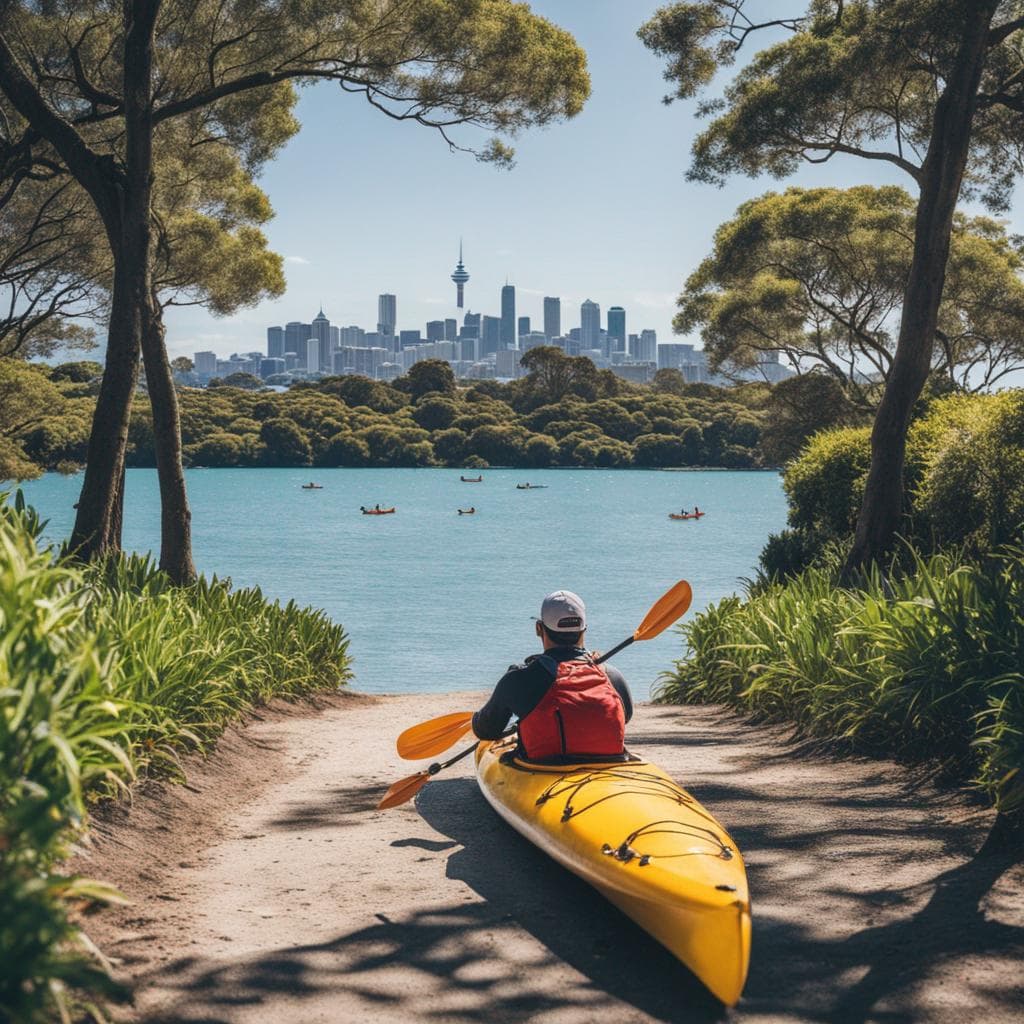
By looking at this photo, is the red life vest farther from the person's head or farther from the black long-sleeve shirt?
the person's head

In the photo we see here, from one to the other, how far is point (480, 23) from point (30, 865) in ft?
39.6

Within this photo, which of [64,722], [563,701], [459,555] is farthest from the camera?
[459,555]

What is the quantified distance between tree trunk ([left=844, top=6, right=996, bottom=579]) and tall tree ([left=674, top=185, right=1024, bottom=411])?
12711 millimetres

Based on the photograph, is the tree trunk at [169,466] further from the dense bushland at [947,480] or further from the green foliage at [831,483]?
the green foliage at [831,483]

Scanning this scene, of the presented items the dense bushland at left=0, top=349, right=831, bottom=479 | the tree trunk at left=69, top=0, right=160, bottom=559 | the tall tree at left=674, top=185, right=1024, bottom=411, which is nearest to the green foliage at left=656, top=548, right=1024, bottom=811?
the tree trunk at left=69, top=0, right=160, bottom=559

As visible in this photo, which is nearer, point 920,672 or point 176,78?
point 920,672

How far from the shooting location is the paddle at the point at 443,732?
679 cm

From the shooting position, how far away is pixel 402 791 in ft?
22.2

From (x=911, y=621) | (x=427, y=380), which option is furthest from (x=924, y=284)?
(x=427, y=380)

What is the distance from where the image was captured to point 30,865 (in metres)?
3.09

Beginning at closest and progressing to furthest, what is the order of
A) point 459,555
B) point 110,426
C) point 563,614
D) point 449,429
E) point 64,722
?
point 64,722, point 563,614, point 110,426, point 459,555, point 449,429

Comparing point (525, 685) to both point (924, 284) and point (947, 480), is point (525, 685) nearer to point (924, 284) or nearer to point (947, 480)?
point (924, 284)

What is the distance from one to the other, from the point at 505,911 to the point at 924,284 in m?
9.09

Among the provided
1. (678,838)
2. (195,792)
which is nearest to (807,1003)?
(678,838)
